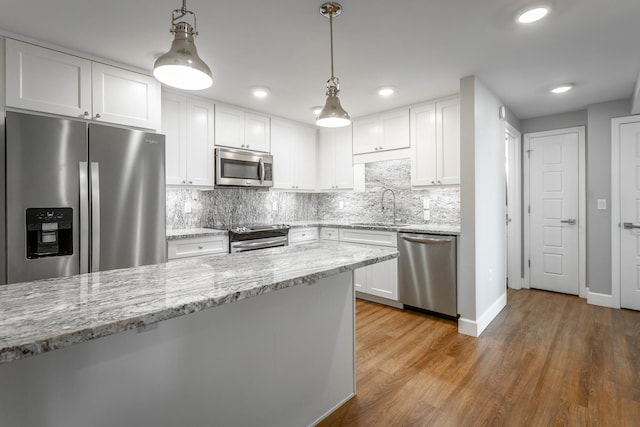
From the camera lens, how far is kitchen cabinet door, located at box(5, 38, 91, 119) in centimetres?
216

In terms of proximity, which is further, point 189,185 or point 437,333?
point 189,185

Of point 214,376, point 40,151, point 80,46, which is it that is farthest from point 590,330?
point 80,46

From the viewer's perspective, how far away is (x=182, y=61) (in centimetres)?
125

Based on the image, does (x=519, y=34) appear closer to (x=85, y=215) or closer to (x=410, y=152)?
(x=410, y=152)

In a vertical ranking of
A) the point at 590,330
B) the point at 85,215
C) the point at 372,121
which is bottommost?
the point at 590,330

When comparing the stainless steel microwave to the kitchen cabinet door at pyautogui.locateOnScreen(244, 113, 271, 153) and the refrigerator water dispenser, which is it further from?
the refrigerator water dispenser

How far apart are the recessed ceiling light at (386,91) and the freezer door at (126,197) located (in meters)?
2.13

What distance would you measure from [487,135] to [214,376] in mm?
3205

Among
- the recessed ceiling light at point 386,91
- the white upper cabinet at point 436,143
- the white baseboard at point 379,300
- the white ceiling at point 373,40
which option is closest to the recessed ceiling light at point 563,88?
the white ceiling at point 373,40

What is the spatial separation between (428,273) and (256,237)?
6.23ft

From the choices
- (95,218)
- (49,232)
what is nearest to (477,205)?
(95,218)

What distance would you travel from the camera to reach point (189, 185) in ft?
11.2

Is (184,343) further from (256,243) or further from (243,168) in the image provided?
(243,168)

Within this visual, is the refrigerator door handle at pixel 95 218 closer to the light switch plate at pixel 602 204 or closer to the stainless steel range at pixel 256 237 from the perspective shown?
the stainless steel range at pixel 256 237
